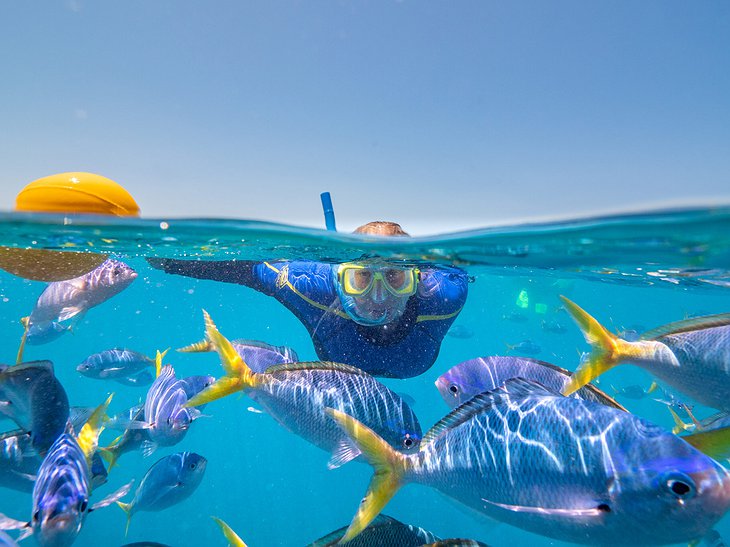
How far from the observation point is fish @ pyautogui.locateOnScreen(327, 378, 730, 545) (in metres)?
2.18

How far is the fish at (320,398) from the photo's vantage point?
380 cm

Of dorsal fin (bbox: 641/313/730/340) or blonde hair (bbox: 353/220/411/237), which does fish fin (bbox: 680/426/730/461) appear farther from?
blonde hair (bbox: 353/220/411/237)

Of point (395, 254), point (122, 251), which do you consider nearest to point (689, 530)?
point (395, 254)

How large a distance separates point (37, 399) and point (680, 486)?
5008 mm

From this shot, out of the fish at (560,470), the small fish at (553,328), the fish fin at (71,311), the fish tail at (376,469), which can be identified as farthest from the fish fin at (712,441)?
the small fish at (553,328)

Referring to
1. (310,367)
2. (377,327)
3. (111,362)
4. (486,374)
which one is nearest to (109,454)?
(111,362)

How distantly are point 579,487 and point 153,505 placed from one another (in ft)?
21.7

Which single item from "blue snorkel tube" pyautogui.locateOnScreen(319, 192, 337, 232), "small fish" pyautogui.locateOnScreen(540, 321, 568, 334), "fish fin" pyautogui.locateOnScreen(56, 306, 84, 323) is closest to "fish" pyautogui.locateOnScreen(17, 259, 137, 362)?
"fish fin" pyautogui.locateOnScreen(56, 306, 84, 323)

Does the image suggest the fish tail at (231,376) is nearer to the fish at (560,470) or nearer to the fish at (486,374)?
the fish at (560,470)

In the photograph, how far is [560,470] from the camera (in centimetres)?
240

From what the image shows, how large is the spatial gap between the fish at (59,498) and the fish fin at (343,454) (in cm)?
212

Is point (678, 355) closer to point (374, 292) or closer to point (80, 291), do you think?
point (374, 292)

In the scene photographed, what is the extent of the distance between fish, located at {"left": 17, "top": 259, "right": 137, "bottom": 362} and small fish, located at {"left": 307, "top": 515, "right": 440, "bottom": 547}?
4.73 meters

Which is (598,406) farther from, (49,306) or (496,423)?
(49,306)
